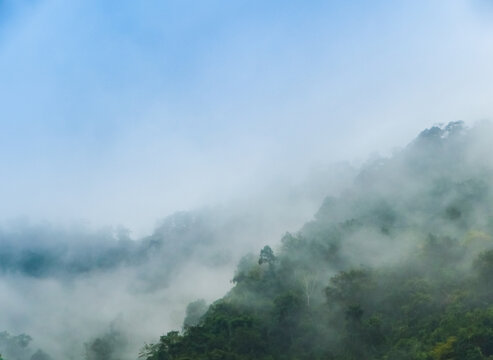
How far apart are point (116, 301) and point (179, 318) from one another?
16.1 metres

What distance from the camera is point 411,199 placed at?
169 feet

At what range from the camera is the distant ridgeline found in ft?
98.7

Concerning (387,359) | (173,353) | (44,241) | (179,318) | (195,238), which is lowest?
(387,359)

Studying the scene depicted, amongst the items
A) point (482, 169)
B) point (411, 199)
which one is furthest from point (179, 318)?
point (482, 169)

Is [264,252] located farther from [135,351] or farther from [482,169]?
[482,169]

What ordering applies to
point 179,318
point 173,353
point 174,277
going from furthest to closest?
point 174,277
point 179,318
point 173,353

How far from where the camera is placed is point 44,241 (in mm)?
93812

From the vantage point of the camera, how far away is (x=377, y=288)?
119ft

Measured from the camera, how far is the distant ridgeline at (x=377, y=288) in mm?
30078

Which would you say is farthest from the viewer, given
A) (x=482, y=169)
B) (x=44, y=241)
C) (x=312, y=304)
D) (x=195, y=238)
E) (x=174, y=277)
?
(x=44, y=241)

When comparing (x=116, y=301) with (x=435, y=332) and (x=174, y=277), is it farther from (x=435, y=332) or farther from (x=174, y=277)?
(x=435, y=332)

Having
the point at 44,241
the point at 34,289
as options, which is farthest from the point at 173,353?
the point at 44,241

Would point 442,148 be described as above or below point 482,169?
above

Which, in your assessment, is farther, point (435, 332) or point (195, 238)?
point (195, 238)
